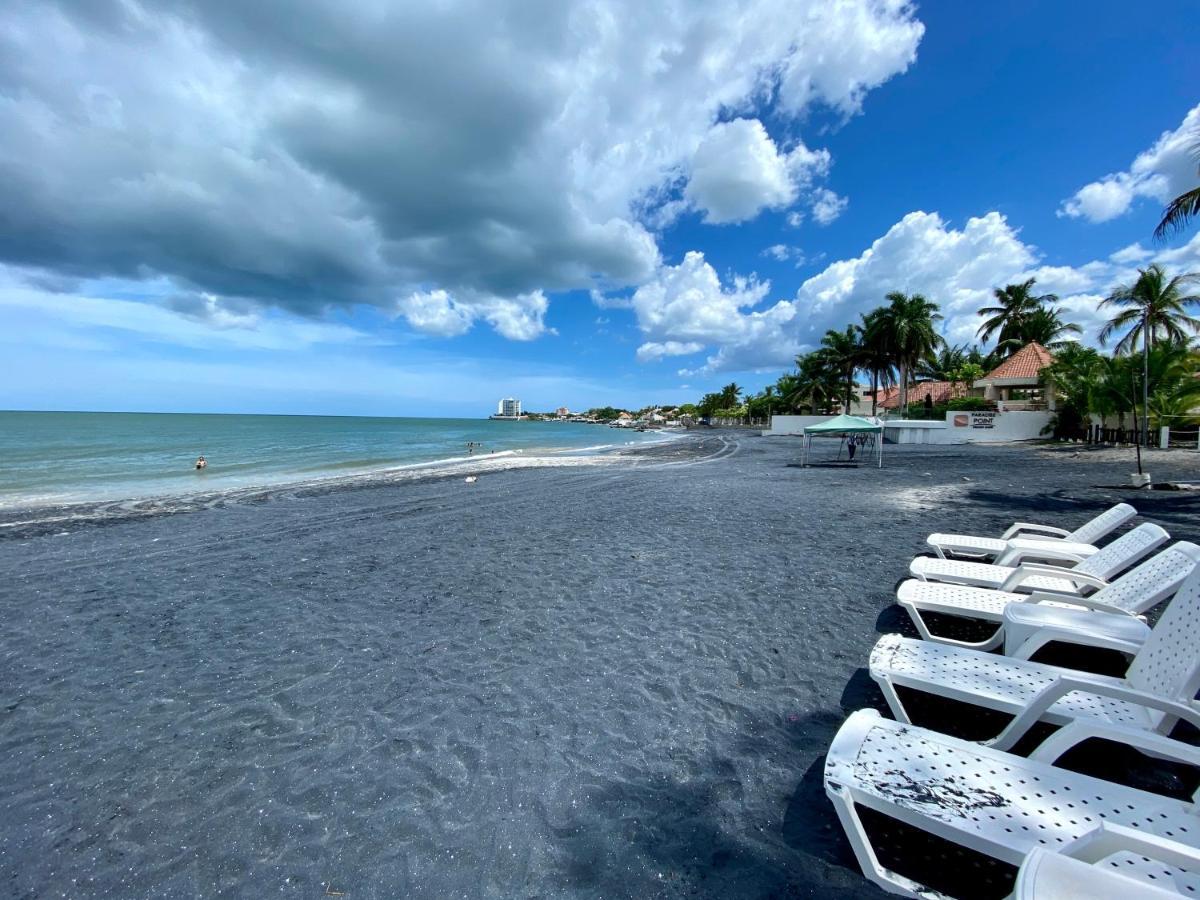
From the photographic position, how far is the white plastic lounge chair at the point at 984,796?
6.15ft

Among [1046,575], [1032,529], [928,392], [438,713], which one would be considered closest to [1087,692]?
[1046,575]

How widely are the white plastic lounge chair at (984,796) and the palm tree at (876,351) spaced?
47.0 meters

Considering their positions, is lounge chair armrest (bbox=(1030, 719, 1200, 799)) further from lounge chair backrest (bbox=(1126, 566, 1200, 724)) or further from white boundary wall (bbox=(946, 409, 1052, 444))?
white boundary wall (bbox=(946, 409, 1052, 444))

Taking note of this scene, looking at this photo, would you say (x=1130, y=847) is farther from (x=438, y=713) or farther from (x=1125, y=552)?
(x=1125, y=552)

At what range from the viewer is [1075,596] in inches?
161

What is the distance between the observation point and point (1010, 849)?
179 centimetres

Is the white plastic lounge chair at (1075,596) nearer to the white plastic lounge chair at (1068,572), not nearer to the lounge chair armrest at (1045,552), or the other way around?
the white plastic lounge chair at (1068,572)

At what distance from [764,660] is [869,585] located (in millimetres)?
2372

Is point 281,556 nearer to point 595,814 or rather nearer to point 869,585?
point 595,814

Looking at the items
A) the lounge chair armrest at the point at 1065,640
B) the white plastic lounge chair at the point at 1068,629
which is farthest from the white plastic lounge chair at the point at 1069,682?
the white plastic lounge chair at the point at 1068,629

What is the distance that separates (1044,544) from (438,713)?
22.0ft

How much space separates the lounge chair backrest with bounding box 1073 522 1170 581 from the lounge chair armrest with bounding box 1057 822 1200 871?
4.14m

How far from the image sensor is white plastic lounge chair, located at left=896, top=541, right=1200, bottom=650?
365 centimetres

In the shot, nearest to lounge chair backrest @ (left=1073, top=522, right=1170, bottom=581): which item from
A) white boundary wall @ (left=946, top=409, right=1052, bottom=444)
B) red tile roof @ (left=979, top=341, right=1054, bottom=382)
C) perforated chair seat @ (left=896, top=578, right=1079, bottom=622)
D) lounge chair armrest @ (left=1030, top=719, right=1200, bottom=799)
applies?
perforated chair seat @ (left=896, top=578, right=1079, bottom=622)
